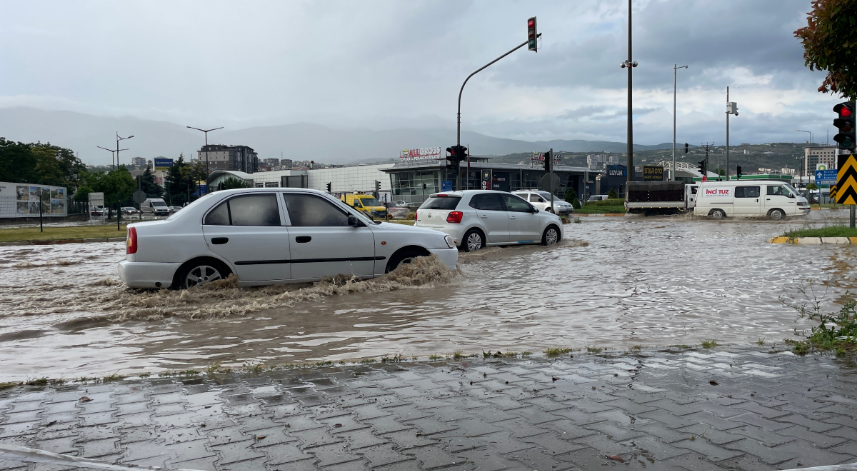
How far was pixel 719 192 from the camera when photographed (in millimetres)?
31578

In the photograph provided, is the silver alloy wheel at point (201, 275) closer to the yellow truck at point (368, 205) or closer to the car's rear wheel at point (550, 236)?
the car's rear wheel at point (550, 236)

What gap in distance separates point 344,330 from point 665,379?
3.41 meters

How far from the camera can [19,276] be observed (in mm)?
11836

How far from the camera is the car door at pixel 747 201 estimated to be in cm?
3066

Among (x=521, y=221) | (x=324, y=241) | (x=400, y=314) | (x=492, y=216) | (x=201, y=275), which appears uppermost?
(x=492, y=216)

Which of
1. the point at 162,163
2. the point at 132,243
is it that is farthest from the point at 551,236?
the point at 162,163

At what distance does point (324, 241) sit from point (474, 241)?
7.25m

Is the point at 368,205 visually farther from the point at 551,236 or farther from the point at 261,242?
the point at 261,242

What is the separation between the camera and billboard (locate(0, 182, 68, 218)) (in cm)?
4712

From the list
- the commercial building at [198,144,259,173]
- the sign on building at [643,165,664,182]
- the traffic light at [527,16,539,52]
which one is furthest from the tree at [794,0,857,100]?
the commercial building at [198,144,259,173]

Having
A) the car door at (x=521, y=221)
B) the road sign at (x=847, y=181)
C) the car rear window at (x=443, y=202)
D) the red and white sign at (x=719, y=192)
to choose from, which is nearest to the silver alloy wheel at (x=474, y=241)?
the car rear window at (x=443, y=202)

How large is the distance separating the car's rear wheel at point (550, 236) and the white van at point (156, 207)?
53.2 m

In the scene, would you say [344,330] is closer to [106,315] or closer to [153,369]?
[153,369]

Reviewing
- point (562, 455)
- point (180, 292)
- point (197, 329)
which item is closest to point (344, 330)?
point (197, 329)
